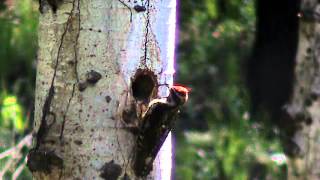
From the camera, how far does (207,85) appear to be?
8.83 m

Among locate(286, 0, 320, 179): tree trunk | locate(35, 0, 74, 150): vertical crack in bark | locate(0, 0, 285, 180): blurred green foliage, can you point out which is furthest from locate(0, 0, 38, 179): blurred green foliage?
locate(35, 0, 74, 150): vertical crack in bark

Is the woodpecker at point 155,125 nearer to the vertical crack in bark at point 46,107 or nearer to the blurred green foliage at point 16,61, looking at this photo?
the vertical crack in bark at point 46,107

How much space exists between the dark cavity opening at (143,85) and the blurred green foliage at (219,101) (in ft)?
10.5

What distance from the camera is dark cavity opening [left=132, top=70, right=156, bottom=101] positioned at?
2.02 metres

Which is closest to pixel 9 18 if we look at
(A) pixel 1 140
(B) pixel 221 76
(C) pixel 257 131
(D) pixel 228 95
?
(A) pixel 1 140

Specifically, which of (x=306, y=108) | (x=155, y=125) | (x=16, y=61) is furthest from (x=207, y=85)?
(x=155, y=125)

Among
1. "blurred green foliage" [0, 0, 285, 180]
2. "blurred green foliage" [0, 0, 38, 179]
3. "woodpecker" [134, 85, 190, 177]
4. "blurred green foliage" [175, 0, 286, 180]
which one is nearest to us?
"woodpecker" [134, 85, 190, 177]

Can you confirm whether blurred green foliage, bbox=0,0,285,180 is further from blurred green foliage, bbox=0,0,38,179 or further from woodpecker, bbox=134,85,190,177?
woodpecker, bbox=134,85,190,177

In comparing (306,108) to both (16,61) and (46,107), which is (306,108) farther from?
(16,61)

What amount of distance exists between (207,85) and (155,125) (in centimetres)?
692

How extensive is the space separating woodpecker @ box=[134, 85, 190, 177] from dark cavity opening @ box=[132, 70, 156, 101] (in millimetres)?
72

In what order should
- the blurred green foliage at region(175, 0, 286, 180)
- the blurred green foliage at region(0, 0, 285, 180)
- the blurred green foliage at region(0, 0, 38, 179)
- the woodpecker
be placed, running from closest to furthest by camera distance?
the woodpecker
the blurred green foliage at region(0, 0, 38, 179)
the blurred green foliage at region(0, 0, 285, 180)
the blurred green foliage at region(175, 0, 286, 180)

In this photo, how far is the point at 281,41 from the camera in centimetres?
784

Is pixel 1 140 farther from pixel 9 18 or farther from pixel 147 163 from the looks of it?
pixel 147 163
